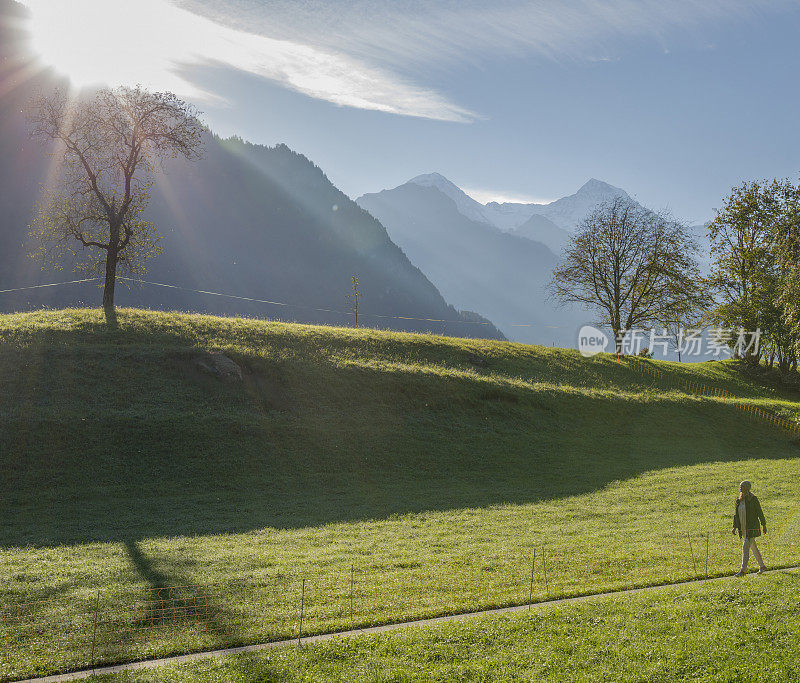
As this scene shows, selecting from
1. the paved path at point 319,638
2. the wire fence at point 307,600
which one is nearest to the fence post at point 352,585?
the wire fence at point 307,600

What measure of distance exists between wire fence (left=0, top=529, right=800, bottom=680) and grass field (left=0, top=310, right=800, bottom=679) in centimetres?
7

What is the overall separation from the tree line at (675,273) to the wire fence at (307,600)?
50.6 metres

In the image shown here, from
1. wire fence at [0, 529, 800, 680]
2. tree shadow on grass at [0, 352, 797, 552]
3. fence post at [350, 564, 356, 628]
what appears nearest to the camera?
wire fence at [0, 529, 800, 680]

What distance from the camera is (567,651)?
972 centimetres

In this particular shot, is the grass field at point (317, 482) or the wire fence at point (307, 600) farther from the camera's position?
the grass field at point (317, 482)

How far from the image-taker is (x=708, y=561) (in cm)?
1584

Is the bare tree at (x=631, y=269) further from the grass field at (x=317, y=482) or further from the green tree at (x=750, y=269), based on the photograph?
the grass field at (x=317, y=482)

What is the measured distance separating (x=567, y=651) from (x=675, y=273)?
6121 centimetres

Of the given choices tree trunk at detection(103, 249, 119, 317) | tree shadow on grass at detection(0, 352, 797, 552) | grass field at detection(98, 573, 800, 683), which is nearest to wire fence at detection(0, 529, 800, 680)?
grass field at detection(98, 573, 800, 683)

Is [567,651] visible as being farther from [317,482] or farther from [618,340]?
[618,340]

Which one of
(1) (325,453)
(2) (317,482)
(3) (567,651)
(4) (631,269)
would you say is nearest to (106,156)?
(1) (325,453)

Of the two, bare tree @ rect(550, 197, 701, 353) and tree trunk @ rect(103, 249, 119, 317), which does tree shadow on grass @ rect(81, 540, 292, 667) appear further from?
bare tree @ rect(550, 197, 701, 353)

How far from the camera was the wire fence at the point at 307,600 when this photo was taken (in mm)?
10391

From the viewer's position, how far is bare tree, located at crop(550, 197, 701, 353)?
62094 mm
